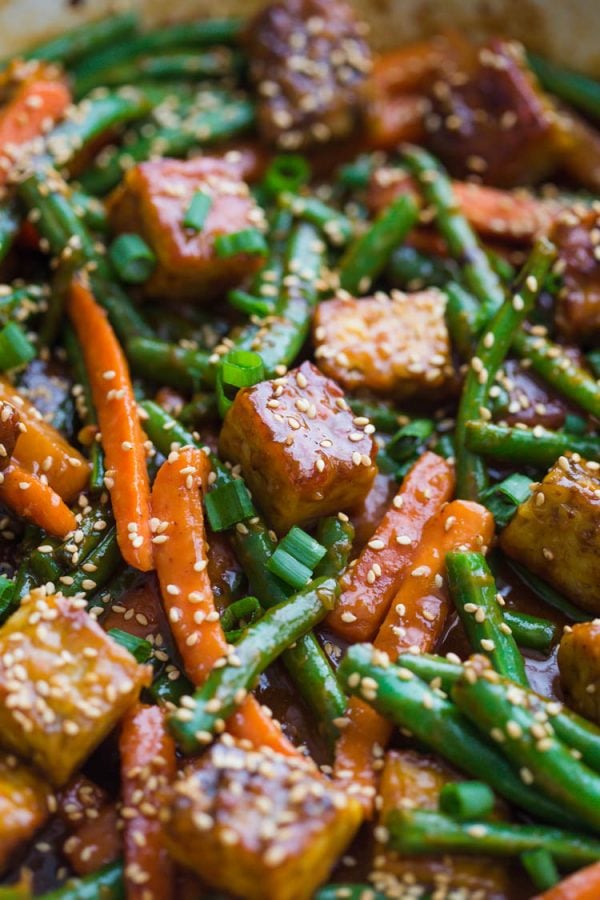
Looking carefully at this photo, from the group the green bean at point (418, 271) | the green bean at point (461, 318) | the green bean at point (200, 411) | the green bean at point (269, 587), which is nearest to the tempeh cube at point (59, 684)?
the green bean at point (269, 587)

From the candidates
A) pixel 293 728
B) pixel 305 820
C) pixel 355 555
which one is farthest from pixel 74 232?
pixel 305 820

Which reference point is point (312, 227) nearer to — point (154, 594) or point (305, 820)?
point (154, 594)

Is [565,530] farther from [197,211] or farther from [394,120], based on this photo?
[394,120]

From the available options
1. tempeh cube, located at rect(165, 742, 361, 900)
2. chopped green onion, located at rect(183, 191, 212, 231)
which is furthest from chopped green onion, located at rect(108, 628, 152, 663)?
chopped green onion, located at rect(183, 191, 212, 231)

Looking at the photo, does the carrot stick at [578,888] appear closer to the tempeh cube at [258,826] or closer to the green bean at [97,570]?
the tempeh cube at [258,826]

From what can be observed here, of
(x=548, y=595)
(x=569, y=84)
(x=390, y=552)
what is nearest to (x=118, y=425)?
(x=390, y=552)

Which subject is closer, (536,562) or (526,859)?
(526,859)

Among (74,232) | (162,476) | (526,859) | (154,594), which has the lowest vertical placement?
(526,859)

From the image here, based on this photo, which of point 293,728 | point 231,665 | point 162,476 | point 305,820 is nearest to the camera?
point 305,820

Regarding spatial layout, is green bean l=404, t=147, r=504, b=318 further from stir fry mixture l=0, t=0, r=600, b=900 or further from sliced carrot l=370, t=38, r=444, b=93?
sliced carrot l=370, t=38, r=444, b=93
